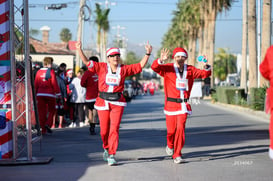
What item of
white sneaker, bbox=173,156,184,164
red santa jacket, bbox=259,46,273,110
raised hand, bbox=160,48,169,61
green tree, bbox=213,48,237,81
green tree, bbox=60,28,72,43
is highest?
green tree, bbox=60,28,72,43

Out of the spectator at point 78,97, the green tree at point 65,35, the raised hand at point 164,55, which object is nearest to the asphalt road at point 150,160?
the raised hand at point 164,55

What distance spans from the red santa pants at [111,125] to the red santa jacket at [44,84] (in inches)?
191

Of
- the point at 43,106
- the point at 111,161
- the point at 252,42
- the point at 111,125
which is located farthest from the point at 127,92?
the point at 111,161

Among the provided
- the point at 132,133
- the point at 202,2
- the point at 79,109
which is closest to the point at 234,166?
the point at 132,133

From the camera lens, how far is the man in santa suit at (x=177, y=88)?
9.26 m

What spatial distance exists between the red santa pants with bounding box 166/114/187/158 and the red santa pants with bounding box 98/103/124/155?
34.6 inches

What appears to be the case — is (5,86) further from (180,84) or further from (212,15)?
(212,15)

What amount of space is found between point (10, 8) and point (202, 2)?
49.3 m

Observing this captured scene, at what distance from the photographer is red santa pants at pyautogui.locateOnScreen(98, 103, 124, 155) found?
29.5 ft

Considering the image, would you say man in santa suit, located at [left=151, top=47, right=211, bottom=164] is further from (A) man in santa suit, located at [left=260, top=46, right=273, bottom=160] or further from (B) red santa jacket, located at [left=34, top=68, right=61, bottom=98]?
(B) red santa jacket, located at [left=34, top=68, right=61, bottom=98]

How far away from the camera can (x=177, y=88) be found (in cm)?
938

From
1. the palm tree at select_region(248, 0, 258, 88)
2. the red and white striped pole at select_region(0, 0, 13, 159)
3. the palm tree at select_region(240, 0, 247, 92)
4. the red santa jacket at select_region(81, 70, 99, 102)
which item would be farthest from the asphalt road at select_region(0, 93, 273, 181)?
the palm tree at select_region(240, 0, 247, 92)

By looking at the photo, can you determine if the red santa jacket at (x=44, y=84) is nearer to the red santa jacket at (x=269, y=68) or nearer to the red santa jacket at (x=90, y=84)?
the red santa jacket at (x=90, y=84)

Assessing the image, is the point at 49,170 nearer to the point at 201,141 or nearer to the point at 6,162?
the point at 6,162
